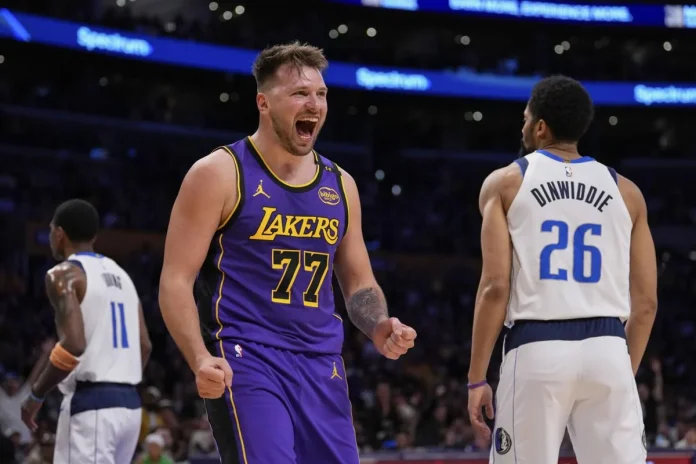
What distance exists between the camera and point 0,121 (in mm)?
25672

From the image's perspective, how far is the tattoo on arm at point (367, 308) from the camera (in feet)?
14.0

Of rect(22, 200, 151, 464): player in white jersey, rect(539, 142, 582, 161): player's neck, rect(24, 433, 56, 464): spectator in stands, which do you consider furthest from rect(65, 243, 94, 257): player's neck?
rect(24, 433, 56, 464): spectator in stands

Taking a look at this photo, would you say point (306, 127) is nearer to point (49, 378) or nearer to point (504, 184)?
point (504, 184)

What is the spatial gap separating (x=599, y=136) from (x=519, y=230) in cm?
3326

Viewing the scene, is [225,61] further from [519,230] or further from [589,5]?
[519,230]

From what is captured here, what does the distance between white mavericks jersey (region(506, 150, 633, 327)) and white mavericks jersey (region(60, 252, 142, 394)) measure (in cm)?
265

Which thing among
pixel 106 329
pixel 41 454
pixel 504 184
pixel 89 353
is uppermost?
pixel 504 184

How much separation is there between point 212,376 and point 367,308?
3.18 feet

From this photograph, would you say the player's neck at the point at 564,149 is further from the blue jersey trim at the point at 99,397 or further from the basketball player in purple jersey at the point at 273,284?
the blue jersey trim at the point at 99,397

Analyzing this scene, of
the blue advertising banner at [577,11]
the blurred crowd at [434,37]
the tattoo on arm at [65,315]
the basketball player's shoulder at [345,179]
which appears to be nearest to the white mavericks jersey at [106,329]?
the tattoo on arm at [65,315]

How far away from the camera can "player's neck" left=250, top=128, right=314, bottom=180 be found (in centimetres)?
429

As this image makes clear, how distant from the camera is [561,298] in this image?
4.66 m

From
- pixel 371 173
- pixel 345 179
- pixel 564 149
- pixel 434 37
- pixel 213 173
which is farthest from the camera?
pixel 434 37

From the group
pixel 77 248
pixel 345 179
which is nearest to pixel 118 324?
pixel 77 248
